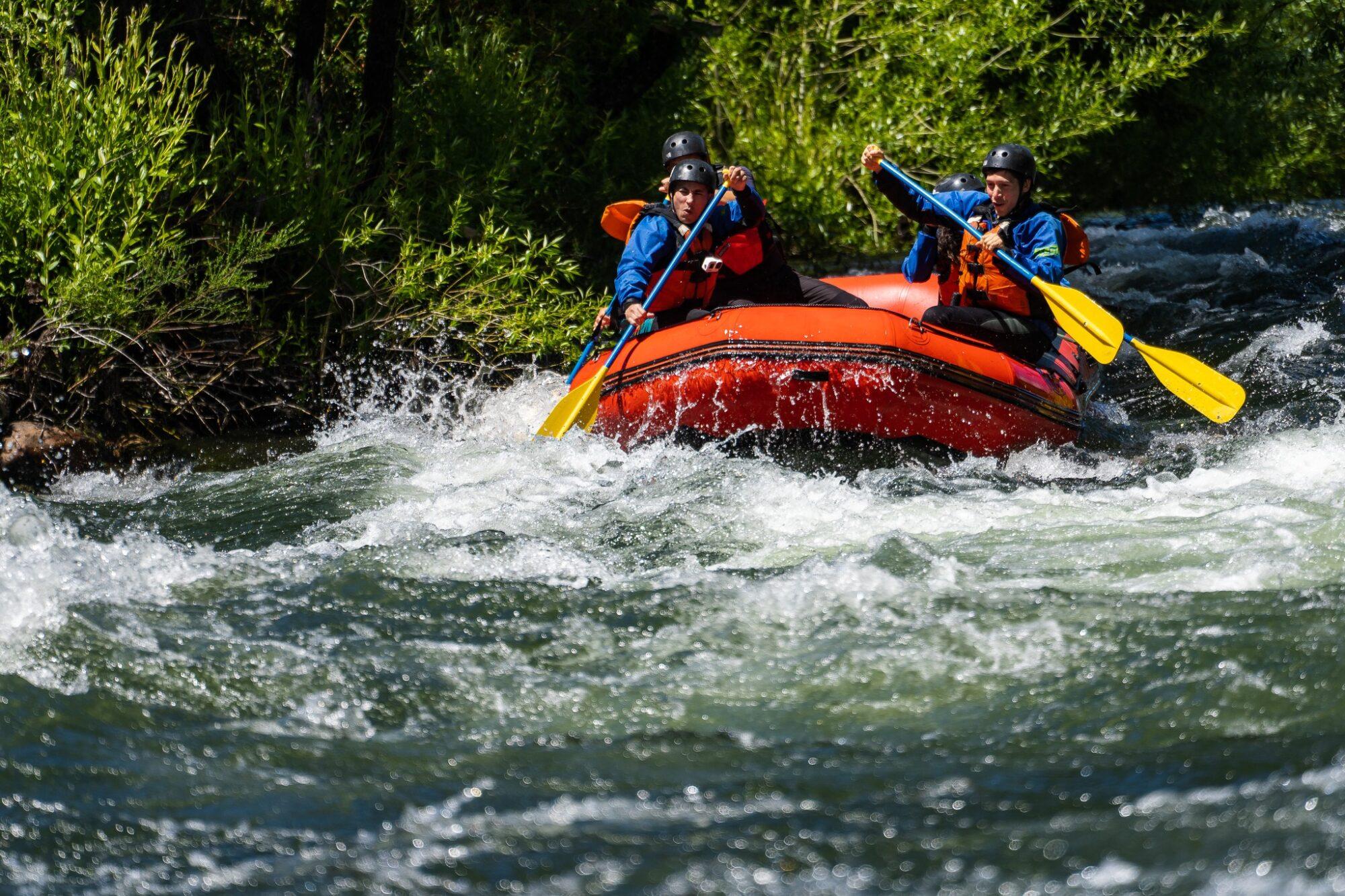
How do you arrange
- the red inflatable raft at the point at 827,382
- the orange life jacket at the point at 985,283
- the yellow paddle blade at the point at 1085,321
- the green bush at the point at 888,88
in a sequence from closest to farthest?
the red inflatable raft at the point at 827,382 < the yellow paddle blade at the point at 1085,321 < the orange life jacket at the point at 985,283 < the green bush at the point at 888,88

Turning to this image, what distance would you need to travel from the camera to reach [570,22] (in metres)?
8.49

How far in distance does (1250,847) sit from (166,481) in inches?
169

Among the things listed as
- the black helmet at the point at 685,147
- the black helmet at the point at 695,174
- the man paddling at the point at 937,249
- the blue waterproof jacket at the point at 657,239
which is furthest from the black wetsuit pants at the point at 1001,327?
the black helmet at the point at 685,147

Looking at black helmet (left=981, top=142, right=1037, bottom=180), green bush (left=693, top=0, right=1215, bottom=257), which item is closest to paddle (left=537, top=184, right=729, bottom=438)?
black helmet (left=981, top=142, right=1037, bottom=180)

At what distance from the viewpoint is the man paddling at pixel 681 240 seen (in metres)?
5.59

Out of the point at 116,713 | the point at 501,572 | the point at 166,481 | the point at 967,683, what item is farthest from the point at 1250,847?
the point at 166,481

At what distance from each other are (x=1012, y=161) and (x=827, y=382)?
136 cm

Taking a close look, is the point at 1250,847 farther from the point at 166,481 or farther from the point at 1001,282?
the point at 166,481

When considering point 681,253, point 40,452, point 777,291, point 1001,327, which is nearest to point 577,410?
point 681,253

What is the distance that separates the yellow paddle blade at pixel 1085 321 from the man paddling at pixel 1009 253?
0.11m

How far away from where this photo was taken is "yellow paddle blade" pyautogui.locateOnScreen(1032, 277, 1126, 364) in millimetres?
5172

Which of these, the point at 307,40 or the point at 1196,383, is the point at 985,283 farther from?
the point at 307,40

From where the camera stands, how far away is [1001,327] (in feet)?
18.0

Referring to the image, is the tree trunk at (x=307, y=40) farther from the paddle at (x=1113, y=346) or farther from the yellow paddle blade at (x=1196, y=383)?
the yellow paddle blade at (x=1196, y=383)
